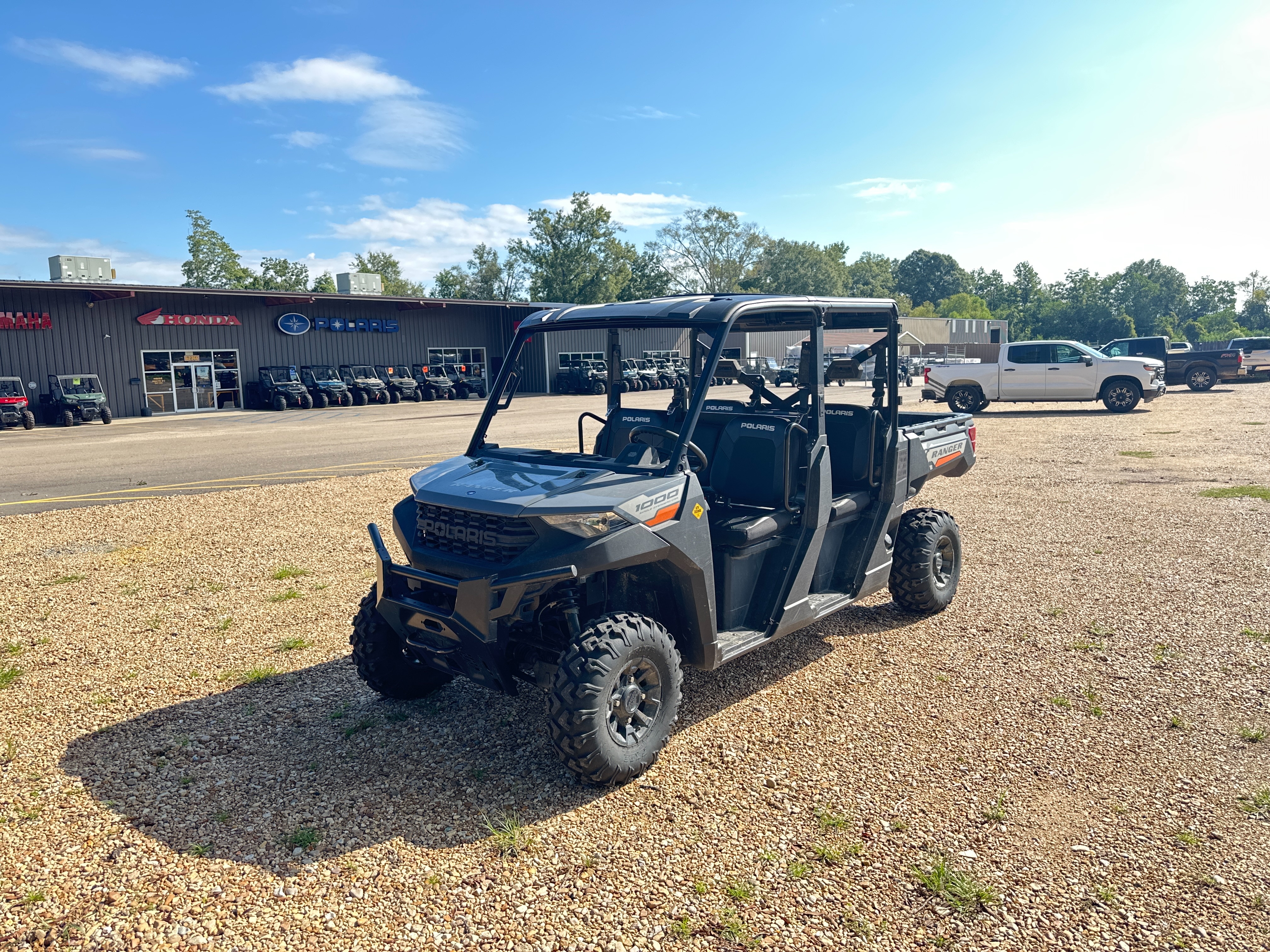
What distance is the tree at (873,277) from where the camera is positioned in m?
118

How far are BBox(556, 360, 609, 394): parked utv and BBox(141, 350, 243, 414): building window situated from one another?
1440 centimetres

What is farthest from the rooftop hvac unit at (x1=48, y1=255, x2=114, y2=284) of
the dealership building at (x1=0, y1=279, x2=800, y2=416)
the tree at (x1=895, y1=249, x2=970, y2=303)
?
the tree at (x1=895, y1=249, x2=970, y2=303)

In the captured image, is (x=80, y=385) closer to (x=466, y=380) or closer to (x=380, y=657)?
(x=466, y=380)

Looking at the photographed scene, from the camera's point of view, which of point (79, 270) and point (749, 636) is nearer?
point (749, 636)

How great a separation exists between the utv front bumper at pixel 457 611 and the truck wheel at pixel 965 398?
21.1 metres

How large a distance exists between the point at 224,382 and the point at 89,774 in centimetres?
3261

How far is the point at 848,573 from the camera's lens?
18.5 feet

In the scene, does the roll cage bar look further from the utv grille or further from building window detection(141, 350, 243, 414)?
building window detection(141, 350, 243, 414)

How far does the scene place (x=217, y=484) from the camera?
13.2m

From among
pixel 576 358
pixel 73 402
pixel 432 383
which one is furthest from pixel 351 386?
pixel 576 358

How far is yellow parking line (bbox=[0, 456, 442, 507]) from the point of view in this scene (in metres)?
12.0

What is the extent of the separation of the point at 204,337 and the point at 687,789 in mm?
34002

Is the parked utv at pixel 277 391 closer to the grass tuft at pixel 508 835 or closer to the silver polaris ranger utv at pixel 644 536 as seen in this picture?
the silver polaris ranger utv at pixel 644 536

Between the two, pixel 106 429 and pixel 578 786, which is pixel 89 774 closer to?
pixel 578 786
